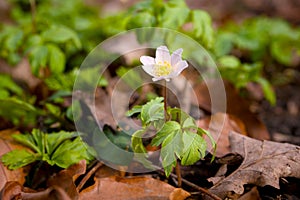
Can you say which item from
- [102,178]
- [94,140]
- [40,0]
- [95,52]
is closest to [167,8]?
[95,52]

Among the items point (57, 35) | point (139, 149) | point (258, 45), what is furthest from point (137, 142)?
point (258, 45)

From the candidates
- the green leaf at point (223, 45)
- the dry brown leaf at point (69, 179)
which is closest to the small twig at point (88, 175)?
the dry brown leaf at point (69, 179)

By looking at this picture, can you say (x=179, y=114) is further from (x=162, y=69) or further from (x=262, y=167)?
(x=262, y=167)

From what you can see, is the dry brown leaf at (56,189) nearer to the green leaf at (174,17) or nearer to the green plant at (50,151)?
the green plant at (50,151)

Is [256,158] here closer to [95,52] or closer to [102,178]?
[102,178]

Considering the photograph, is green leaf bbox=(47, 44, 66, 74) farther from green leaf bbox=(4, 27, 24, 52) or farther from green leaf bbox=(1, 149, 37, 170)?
green leaf bbox=(1, 149, 37, 170)

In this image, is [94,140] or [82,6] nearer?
[94,140]
